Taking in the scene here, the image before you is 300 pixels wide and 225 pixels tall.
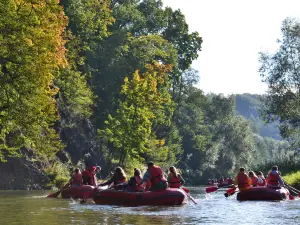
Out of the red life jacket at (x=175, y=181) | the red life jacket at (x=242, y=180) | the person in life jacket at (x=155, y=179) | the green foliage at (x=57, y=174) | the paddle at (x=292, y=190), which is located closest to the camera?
the person in life jacket at (x=155, y=179)

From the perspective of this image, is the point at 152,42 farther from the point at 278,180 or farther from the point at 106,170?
the point at 278,180

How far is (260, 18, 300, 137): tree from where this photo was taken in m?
54.4

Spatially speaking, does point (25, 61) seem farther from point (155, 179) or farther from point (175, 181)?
point (155, 179)

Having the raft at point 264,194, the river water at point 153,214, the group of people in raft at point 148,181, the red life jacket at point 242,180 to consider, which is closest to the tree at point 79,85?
the group of people in raft at point 148,181

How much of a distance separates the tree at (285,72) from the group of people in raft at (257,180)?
20610 mm

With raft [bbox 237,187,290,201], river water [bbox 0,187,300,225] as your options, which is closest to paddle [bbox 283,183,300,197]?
raft [bbox 237,187,290,201]

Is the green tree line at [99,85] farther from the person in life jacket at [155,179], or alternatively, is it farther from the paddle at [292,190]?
the paddle at [292,190]

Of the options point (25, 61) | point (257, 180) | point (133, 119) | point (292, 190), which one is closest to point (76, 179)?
point (25, 61)

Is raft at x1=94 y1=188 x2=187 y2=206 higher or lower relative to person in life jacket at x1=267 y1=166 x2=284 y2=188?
lower

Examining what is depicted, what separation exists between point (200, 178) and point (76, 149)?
146ft

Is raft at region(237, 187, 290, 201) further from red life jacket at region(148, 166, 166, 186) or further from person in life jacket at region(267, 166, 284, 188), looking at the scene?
red life jacket at region(148, 166, 166, 186)

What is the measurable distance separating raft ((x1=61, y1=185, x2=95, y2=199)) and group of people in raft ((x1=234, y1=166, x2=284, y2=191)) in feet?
23.2

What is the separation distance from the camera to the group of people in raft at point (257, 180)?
3048 centimetres

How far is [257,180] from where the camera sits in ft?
112
